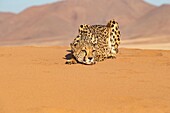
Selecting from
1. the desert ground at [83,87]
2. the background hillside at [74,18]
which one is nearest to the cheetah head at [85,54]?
the desert ground at [83,87]

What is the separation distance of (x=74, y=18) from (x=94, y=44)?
466 feet

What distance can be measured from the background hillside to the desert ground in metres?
101

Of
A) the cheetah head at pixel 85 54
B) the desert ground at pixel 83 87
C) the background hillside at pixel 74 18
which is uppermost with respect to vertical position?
the background hillside at pixel 74 18

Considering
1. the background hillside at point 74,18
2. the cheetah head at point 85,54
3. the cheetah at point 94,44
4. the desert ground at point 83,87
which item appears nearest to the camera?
the desert ground at point 83,87

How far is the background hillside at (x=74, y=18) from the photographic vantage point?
121062 mm

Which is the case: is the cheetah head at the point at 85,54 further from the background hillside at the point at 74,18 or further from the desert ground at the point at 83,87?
the background hillside at the point at 74,18

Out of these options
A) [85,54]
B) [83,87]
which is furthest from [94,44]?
[83,87]

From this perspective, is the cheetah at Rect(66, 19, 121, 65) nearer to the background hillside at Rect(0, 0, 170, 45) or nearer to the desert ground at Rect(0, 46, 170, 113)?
the desert ground at Rect(0, 46, 170, 113)

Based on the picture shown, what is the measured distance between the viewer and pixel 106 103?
6.04 meters

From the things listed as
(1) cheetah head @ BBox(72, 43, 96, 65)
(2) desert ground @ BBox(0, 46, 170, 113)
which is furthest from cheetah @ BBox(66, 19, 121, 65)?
(2) desert ground @ BBox(0, 46, 170, 113)

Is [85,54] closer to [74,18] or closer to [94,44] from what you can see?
[94,44]

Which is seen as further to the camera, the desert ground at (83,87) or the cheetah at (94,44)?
the cheetah at (94,44)

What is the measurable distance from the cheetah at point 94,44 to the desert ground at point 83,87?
49cm

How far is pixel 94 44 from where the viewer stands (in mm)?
11133
